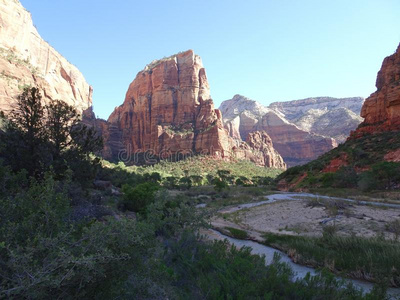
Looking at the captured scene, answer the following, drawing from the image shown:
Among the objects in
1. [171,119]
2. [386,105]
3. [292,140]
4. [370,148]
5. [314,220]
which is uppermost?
[171,119]

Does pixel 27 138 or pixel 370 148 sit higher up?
pixel 370 148

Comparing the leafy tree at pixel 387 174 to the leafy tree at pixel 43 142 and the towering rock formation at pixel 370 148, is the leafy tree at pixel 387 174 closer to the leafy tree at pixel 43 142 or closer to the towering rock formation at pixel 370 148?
the towering rock formation at pixel 370 148

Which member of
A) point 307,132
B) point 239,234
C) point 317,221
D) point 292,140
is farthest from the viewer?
point 292,140

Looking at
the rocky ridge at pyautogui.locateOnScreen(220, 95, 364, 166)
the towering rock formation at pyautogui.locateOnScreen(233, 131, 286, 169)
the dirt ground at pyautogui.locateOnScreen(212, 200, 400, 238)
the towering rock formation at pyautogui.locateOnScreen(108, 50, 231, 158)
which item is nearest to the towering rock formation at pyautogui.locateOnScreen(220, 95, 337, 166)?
the rocky ridge at pyautogui.locateOnScreen(220, 95, 364, 166)

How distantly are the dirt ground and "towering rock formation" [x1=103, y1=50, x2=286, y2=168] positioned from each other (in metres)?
78.2

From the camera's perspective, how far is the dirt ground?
11664 mm

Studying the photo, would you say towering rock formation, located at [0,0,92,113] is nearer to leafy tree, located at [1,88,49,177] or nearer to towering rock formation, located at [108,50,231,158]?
towering rock formation, located at [108,50,231,158]

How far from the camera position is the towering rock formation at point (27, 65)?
61.3m

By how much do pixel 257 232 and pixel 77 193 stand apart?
1049cm

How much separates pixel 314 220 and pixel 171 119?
10484cm

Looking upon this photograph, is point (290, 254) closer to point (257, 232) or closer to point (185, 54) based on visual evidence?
point (257, 232)

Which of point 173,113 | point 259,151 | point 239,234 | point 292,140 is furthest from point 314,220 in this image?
point 292,140

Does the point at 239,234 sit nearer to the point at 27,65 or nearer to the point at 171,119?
the point at 27,65

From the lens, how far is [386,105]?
49656mm
